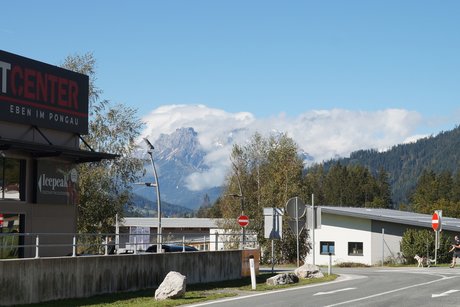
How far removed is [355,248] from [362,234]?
51.6 inches

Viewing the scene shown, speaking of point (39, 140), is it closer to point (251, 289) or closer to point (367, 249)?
point (251, 289)

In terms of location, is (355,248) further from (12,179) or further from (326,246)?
(12,179)

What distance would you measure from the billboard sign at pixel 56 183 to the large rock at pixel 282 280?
766 centimetres

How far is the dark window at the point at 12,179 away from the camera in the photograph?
2354cm

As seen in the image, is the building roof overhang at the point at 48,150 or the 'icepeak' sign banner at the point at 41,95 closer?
the building roof overhang at the point at 48,150

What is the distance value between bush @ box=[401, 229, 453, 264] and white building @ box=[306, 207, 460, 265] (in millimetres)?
2083

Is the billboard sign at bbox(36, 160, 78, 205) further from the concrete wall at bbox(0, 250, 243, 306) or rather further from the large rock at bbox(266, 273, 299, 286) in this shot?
the large rock at bbox(266, 273, 299, 286)

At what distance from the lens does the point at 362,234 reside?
55.9m

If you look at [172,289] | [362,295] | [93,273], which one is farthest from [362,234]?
[172,289]

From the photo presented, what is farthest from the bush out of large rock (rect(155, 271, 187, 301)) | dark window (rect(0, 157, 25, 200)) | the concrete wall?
dark window (rect(0, 157, 25, 200))

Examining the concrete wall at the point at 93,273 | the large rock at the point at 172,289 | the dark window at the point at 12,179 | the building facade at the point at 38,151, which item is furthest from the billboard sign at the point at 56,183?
the large rock at the point at 172,289

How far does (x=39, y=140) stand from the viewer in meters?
25.2

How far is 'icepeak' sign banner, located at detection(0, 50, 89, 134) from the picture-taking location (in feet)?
77.4

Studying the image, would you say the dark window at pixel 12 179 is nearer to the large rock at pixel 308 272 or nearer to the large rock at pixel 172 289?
the large rock at pixel 172 289
